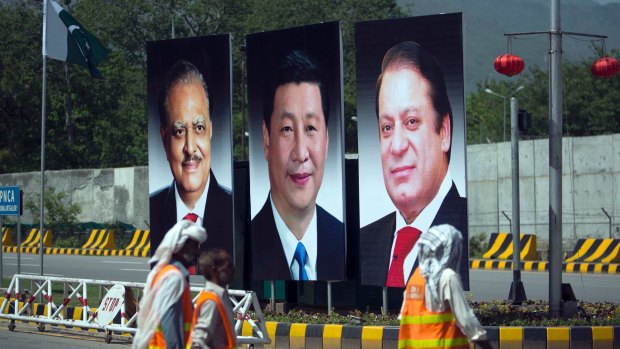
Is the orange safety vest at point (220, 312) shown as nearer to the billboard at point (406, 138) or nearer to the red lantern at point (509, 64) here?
the billboard at point (406, 138)

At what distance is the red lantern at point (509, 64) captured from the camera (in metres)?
14.1

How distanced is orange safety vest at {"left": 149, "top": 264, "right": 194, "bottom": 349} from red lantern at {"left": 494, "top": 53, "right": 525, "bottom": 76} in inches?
333

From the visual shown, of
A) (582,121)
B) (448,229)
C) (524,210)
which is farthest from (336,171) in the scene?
(582,121)

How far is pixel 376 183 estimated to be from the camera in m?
13.8

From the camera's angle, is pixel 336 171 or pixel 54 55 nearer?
pixel 336 171

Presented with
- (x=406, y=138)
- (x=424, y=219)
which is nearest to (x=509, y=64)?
(x=406, y=138)

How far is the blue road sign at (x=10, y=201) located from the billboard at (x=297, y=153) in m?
5.36

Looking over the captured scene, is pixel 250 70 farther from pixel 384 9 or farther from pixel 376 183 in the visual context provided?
pixel 384 9

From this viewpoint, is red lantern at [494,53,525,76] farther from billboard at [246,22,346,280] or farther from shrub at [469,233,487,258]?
shrub at [469,233,487,258]

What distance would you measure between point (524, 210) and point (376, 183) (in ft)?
67.1

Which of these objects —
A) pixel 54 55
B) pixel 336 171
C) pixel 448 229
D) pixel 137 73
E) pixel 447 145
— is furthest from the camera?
pixel 137 73

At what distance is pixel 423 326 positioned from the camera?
707 centimetres

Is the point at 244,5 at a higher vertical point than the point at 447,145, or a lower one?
higher

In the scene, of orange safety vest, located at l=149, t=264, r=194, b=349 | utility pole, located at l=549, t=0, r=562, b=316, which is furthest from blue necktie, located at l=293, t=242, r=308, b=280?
orange safety vest, located at l=149, t=264, r=194, b=349
